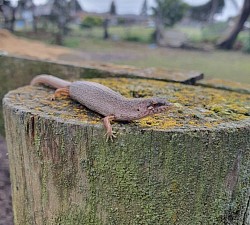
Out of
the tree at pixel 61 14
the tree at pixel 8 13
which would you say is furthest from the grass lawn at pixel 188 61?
the tree at pixel 8 13

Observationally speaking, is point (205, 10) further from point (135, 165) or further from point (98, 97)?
point (135, 165)

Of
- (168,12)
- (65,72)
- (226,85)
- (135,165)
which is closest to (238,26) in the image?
(168,12)

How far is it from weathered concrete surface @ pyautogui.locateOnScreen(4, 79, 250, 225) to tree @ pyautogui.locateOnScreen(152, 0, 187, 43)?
1230 centimetres

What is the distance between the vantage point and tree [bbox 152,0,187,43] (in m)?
13.8

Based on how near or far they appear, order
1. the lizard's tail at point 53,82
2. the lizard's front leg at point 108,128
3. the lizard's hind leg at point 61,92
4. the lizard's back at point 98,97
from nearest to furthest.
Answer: the lizard's front leg at point 108,128, the lizard's back at point 98,97, the lizard's hind leg at point 61,92, the lizard's tail at point 53,82

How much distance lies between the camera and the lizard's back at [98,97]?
122 cm

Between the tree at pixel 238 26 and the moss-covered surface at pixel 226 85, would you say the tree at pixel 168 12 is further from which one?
the moss-covered surface at pixel 226 85

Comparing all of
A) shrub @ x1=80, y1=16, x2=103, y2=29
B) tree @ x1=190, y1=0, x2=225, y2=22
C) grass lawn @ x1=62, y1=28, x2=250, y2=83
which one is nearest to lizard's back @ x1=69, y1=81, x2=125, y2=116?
grass lawn @ x1=62, y1=28, x2=250, y2=83

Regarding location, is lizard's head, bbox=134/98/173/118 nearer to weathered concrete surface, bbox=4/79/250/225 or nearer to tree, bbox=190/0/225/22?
weathered concrete surface, bbox=4/79/250/225

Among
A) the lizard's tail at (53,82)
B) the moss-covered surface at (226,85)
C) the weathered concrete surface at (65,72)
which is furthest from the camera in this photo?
the weathered concrete surface at (65,72)

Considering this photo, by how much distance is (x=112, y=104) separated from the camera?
1221mm

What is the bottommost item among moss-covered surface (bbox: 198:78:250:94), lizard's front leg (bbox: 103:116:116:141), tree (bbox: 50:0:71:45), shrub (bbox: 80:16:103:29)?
shrub (bbox: 80:16:103:29)

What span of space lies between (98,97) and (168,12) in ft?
44.4

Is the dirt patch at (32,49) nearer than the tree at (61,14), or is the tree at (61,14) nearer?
the dirt patch at (32,49)
